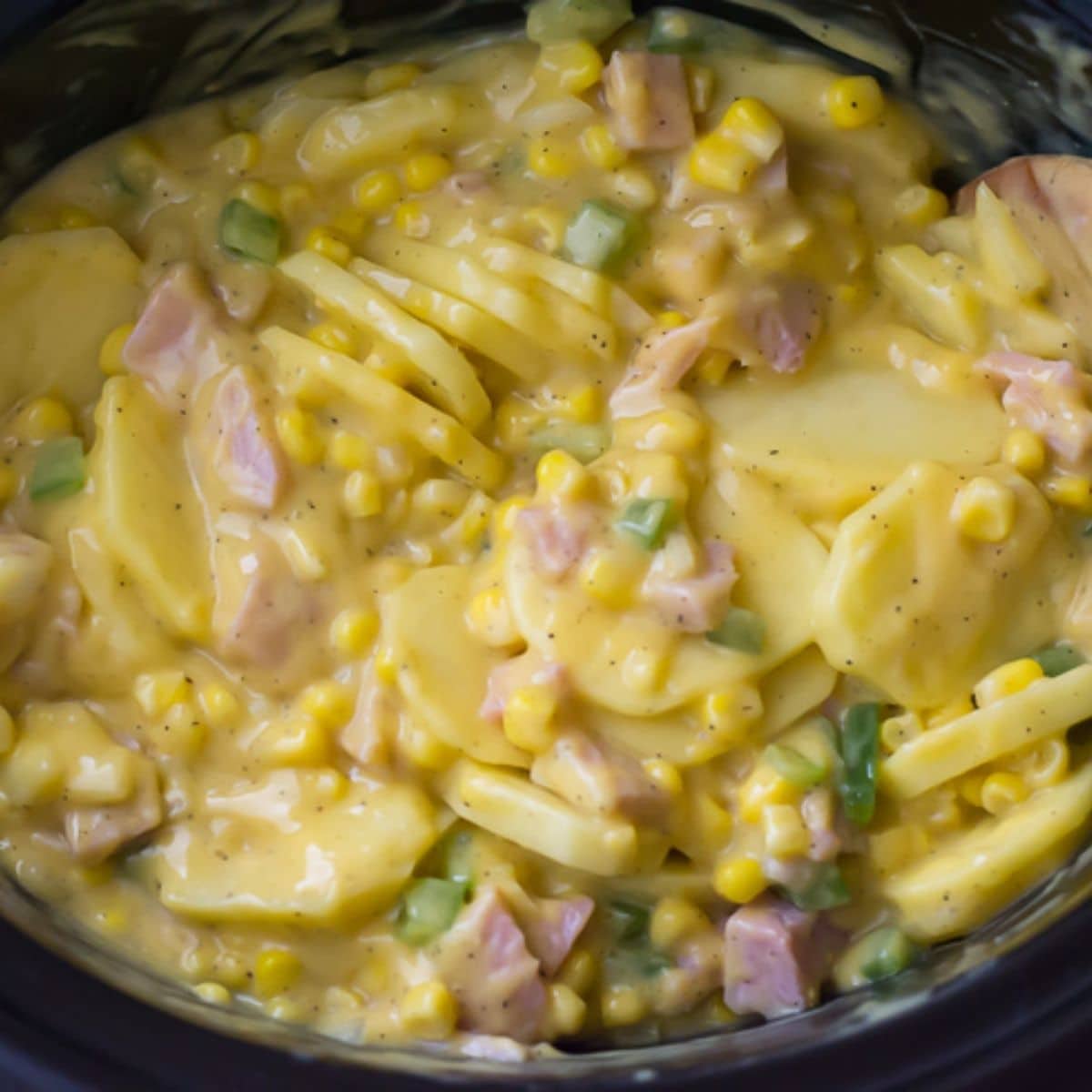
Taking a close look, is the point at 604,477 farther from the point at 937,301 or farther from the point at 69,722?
the point at 69,722

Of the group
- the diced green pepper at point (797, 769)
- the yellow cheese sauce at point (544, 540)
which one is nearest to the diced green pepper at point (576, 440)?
the yellow cheese sauce at point (544, 540)

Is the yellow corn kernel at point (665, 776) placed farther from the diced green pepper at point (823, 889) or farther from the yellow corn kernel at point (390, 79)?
the yellow corn kernel at point (390, 79)

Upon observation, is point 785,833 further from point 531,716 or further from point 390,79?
point 390,79

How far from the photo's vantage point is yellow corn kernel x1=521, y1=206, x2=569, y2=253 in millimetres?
2475

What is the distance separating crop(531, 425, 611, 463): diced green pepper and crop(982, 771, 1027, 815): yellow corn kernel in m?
0.75

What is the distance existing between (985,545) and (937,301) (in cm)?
41

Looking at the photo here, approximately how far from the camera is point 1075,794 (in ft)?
7.27

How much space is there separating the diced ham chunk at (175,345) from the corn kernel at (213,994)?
0.86m

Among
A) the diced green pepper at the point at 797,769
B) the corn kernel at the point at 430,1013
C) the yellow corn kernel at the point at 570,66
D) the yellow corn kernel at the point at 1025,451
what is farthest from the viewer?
the yellow corn kernel at the point at 570,66

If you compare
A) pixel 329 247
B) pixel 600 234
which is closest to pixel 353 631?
pixel 329 247

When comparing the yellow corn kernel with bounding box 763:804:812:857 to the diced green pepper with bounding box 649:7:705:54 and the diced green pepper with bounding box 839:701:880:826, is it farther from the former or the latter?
the diced green pepper with bounding box 649:7:705:54

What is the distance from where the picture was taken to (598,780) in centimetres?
225

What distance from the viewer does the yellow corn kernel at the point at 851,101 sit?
2504 mm

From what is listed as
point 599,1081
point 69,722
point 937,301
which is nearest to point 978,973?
point 599,1081
